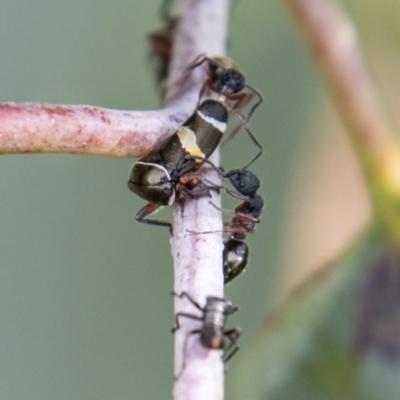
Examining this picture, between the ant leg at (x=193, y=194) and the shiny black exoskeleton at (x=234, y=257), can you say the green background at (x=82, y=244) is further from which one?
the ant leg at (x=193, y=194)

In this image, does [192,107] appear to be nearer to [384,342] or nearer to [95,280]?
[384,342]

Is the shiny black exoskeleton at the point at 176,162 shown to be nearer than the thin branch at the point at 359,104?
Yes

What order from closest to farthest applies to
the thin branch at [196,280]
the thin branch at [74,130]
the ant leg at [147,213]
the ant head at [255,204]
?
the thin branch at [196,280] < the thin branch at [74,130] < the ant leg at [147,213] < the ant head at [255,204]

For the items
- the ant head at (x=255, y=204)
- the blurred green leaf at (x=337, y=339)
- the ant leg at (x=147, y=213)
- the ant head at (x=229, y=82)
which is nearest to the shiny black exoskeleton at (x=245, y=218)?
the ant head at (x=255, y=204)

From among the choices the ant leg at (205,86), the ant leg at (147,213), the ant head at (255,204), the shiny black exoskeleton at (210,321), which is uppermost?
the ant leg at (205,86)

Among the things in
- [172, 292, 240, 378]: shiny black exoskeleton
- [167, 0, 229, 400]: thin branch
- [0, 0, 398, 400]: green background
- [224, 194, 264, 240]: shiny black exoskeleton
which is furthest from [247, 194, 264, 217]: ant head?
[0, 0, 398, 400]: green background

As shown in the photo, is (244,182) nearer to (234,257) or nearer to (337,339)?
(234,257)
